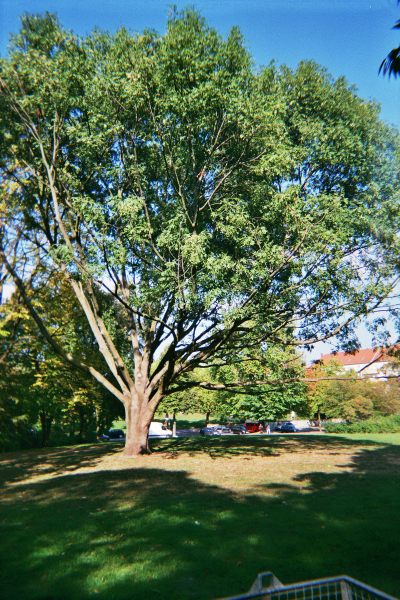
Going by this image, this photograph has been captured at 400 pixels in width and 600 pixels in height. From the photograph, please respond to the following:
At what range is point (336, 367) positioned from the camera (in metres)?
43.6

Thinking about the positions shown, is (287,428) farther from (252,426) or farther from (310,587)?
(310,587)

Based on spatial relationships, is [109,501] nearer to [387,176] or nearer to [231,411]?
[387,176]

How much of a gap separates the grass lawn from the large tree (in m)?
5.23

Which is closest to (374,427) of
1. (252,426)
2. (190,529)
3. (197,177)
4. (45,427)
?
(252,426)

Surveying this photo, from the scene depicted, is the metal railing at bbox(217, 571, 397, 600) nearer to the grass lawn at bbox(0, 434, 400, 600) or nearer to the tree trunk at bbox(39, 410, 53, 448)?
the grass lawn at bbox(0, 434, 400, 600)

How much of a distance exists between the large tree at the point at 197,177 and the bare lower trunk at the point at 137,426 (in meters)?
0.06

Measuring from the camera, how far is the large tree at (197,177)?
13.5 m

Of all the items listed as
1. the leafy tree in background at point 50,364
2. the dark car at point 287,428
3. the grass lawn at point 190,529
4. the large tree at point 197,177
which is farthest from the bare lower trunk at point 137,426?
the dark car at point 287,428

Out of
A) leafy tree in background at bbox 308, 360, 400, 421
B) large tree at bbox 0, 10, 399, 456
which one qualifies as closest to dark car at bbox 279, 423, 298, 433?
leafy tree in background at bbox 308, 360, 400, 421

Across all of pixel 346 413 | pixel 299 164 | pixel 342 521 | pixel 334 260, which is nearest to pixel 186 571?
pixel 342 521

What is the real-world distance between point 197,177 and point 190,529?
11439 mm

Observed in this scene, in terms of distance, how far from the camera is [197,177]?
14.6 m

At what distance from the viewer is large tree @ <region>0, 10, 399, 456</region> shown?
13.5 metres

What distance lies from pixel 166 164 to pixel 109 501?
1069 centimetres
